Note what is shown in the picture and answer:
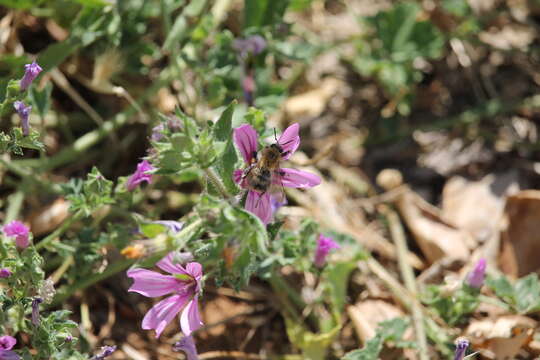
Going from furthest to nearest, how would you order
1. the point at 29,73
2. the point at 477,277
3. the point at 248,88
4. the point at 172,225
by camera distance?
the point at 248,88
the point at 477,277
the point at 172,225
the point at 29,73

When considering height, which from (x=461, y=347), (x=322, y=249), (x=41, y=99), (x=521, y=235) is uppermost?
(x=41, y=99)

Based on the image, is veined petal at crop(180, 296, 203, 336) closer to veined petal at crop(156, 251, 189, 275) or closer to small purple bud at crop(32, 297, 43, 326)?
veined petal at crop(156, 251, 189, 275)

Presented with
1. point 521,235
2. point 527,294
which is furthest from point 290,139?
point 521,235

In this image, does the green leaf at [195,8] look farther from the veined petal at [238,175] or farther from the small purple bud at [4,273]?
the small purple bud at [4,273]

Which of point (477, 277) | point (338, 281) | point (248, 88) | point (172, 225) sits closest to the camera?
point (172, 225)

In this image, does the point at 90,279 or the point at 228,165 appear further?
the point at 90,279

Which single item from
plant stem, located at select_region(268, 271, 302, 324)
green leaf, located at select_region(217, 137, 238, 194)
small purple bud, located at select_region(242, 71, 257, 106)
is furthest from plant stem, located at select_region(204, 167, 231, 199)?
small purple bud, located at select_region(242, 71, 257, 106)

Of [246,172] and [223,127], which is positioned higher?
[223,127]

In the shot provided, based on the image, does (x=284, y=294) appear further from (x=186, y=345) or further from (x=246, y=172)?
(x=246, y=172)
